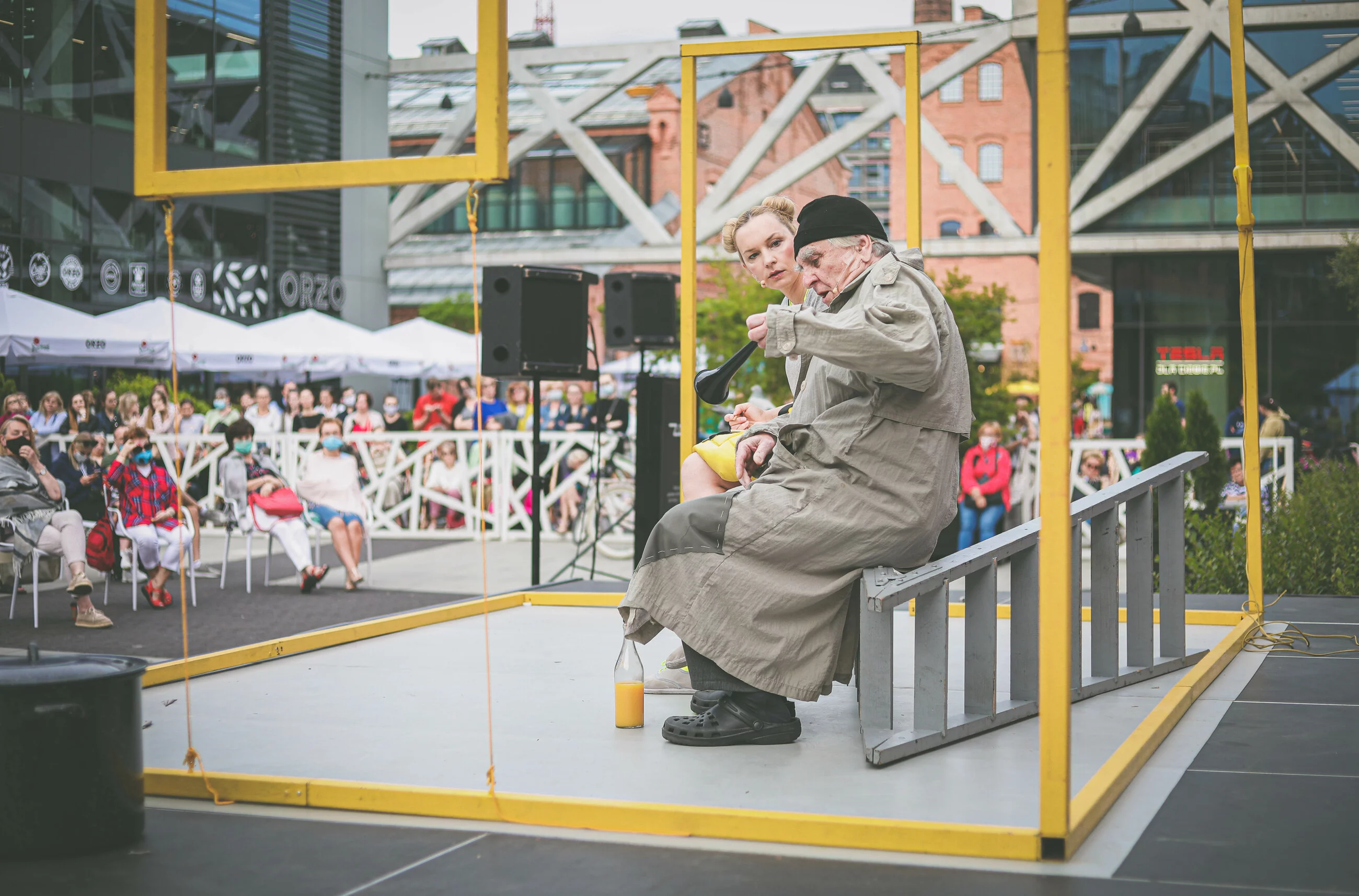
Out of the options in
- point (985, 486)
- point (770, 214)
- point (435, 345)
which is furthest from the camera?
point (435, 345)

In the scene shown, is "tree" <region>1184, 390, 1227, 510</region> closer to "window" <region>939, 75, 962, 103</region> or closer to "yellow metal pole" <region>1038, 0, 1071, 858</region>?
"yellow metal pole" <region>1038, 0, 1071, 858</region>

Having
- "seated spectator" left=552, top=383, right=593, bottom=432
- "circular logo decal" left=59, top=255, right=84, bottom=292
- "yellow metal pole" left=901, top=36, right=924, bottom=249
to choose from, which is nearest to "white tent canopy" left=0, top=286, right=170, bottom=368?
"circular logo decal" left=59, top=255, right=84, bottom=292

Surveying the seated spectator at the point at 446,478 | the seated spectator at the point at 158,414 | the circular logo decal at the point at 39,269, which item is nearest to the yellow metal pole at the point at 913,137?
the seated spectator at the point at 446,478

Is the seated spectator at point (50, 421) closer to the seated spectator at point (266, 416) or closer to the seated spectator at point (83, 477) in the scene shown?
the seated spectator at point (266, 416)

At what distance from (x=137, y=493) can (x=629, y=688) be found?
6121 mm

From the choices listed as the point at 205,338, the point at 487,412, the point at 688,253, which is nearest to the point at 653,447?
the point at 688,253

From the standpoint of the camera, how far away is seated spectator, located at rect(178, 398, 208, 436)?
14461 millimetres

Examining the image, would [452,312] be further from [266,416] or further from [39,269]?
[266,416]

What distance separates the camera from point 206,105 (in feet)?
11.8

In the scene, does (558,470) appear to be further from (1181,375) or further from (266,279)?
(1181,375)

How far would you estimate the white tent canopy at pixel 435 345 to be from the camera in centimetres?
1870

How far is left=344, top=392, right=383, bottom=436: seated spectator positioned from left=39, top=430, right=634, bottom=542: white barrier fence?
170mm

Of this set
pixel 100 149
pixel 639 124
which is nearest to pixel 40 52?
pixel 100 149

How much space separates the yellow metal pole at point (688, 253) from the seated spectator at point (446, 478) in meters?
9.25
